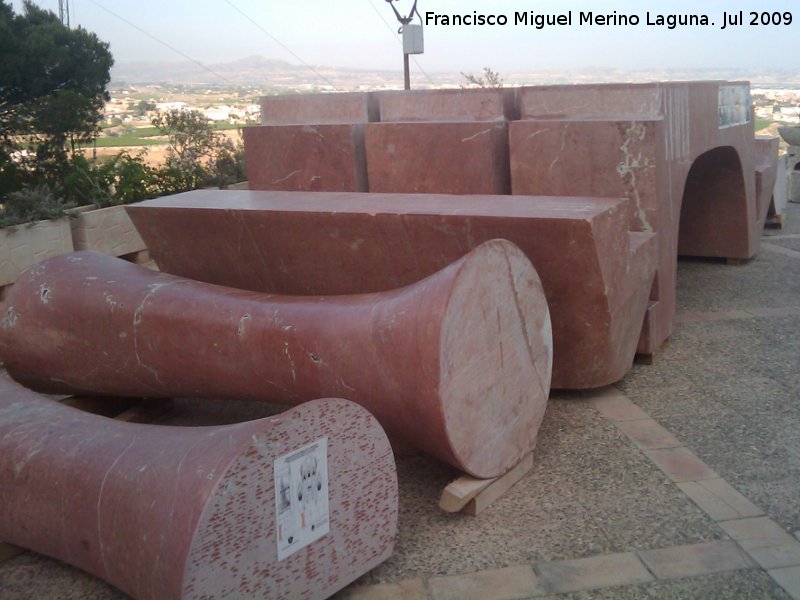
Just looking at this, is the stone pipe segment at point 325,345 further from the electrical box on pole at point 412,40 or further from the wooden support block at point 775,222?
the electrical box on pole at point 412,40

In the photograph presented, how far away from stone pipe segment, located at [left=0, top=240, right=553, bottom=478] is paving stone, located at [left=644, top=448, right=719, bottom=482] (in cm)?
60

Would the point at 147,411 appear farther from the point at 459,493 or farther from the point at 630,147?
the point at 630,147

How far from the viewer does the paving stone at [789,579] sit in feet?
8.74

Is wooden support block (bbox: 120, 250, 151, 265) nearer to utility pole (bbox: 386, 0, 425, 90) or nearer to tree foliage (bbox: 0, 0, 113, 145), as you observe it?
tree foliage (bbox: 0, 0, 113, 145)

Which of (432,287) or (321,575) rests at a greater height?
(432,287)

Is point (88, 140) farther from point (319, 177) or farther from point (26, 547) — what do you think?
point (26, 547)

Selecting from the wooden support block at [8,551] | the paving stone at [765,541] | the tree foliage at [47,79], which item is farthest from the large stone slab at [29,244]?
the paving stone at [765,541]

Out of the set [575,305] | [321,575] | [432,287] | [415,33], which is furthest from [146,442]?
[415,33]

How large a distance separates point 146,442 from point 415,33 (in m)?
11.5

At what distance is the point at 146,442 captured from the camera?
2.74 metres

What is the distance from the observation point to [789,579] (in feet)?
8.96

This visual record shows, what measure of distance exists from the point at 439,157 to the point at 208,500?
317 centimetres

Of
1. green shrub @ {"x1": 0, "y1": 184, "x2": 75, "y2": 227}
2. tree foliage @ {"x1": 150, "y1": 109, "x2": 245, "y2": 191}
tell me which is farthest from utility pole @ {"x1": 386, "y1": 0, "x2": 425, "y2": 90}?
green shrub @ {"x1": 0, "y1": 184, "x2": 75, "y2": 227}

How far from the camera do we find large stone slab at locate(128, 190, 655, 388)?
3863mm
